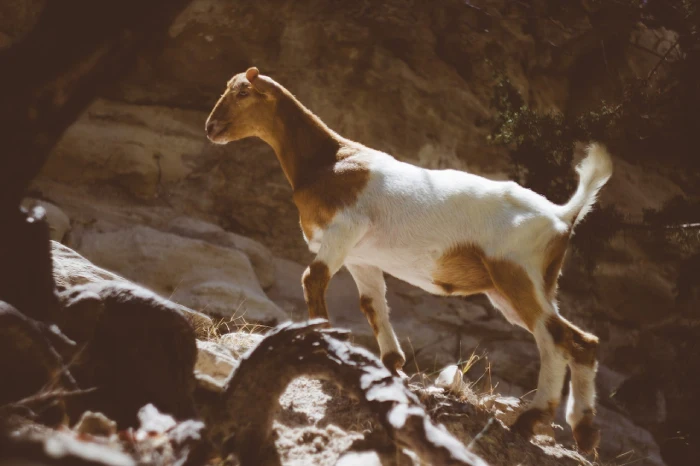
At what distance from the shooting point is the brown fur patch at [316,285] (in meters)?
4.49

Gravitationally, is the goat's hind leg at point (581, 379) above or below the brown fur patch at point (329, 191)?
below

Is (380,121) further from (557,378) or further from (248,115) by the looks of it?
(557,378)

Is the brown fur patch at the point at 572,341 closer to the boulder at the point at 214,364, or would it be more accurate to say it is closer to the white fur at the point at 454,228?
the white fur at the point at 454,228

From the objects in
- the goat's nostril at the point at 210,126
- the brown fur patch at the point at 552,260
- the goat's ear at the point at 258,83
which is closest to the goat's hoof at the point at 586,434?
the brown fur patch at the point at 552,260

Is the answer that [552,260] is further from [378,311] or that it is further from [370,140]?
[370,140]

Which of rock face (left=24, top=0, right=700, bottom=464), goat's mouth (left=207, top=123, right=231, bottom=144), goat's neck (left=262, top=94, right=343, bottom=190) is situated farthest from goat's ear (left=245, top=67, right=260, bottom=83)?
rock face (left=24, top=0, right=700, bottom=464)

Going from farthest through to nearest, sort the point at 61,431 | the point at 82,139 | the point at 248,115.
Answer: the point at 82,139 → the point at 248,115 → the point at 61,431

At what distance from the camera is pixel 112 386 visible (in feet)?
10.6

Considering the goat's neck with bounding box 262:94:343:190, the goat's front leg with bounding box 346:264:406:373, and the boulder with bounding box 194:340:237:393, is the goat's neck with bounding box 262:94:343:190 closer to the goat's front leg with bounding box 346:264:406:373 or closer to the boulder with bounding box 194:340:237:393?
the goat's front leg with bounding box 346:264:406:373

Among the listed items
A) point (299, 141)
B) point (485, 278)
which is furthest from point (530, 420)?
point (299, 141)

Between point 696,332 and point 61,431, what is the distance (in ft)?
19.3

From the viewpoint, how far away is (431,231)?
4699mm

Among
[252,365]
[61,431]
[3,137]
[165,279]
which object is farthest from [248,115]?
[165,279]

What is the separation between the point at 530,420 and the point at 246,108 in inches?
110
